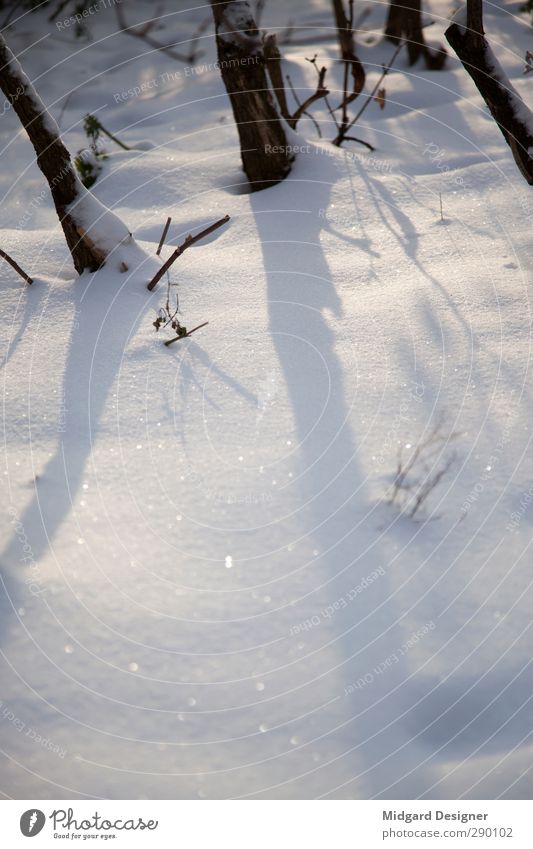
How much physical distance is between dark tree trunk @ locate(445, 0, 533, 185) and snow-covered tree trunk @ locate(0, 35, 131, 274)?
1.84 m

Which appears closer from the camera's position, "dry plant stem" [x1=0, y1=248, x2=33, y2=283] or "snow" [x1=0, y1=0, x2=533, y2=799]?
"snow" [x1=0, y1=0, x2=533, y2=799]

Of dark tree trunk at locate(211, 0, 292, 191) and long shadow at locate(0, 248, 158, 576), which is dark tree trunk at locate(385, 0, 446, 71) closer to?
dark tree trunk at locate(211, 0, 292, 191)

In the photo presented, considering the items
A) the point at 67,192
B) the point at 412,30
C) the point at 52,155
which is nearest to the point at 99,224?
the point at 67,192

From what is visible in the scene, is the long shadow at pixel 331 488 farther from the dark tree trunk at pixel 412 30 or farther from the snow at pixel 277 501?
the dark tree trunk at pixel 412 30

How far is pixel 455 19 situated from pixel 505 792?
3.19m

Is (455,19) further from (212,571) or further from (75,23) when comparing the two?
(75,23)

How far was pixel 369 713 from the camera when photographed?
227cm

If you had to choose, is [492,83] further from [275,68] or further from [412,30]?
[412,30]

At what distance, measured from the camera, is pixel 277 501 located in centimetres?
280

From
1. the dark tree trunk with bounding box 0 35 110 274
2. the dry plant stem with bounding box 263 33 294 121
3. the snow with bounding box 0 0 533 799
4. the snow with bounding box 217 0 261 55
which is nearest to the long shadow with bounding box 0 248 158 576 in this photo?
the snow with bounding box 0 0 533 799

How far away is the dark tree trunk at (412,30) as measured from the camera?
721 cm

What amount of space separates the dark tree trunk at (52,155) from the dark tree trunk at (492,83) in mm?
1930

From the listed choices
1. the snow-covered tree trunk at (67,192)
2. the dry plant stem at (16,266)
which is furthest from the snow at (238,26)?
the dry plant stem at (16,266)
